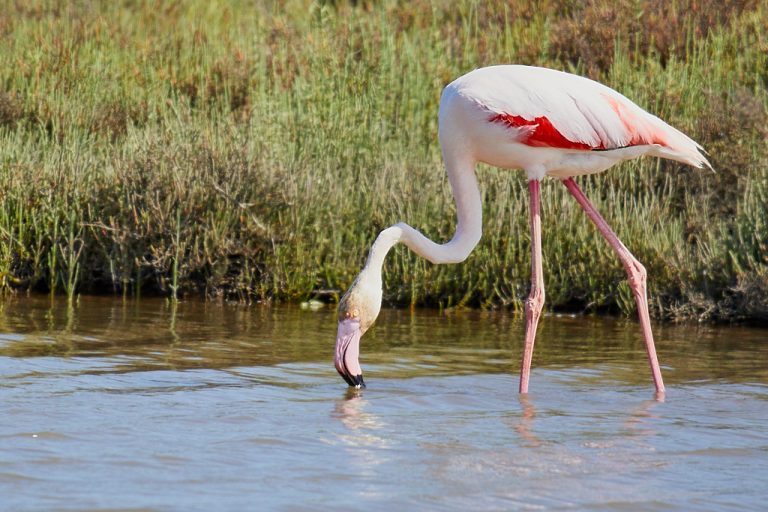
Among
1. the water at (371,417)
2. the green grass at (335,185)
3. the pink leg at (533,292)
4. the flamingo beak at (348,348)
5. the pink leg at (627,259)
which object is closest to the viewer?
the water at (371,417)

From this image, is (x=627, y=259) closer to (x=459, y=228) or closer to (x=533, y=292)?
(x=533, y=292)

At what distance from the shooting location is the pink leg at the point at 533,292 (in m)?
5.98

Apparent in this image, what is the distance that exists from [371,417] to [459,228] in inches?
57.4

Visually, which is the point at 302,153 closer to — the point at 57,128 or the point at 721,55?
the point at 57,128

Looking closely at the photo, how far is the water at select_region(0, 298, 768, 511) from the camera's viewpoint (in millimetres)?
4074

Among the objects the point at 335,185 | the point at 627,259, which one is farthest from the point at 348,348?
the point at 335,185

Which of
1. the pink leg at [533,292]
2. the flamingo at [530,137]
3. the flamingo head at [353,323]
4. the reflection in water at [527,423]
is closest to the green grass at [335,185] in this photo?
the pink leg at [533,292]

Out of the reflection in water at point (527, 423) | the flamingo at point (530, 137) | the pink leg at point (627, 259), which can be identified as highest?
the flamingo at point (530, 137)

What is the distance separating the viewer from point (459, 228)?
637 cm

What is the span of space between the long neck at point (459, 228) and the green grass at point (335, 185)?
2.34 meters

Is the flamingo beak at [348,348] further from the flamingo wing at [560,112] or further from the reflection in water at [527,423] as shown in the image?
the flamingo wing at [560,112]

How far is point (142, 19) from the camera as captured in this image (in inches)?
571

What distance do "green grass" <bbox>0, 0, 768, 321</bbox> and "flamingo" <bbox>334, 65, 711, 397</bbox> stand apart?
2229mm

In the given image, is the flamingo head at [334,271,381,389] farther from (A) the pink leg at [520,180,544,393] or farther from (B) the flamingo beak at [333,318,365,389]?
(A) the pink leg at [520,180,544,393]
